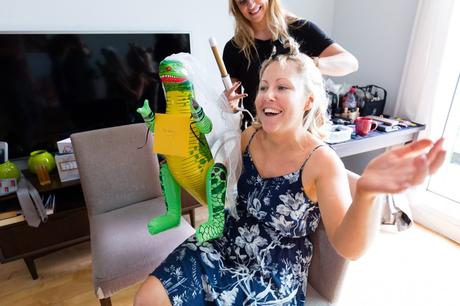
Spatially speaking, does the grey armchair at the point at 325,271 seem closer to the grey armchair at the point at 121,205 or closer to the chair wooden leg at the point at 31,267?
the grey armchair at the point at 121,205

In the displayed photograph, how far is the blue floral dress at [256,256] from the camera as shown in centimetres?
81

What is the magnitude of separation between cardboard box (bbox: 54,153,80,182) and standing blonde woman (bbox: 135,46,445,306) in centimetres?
113

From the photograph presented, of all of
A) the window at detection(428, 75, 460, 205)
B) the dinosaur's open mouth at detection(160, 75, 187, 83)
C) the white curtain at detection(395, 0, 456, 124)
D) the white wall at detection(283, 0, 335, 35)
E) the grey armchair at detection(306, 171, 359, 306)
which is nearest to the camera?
the dinosaur's open mouth at detection(160, 75, 187, 83)

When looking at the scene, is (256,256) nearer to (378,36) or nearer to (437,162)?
(437,162)

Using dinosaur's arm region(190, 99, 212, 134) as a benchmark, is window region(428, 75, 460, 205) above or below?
below

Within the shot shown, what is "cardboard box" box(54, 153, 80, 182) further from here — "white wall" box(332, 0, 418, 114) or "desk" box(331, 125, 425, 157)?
"white wall" box(332, 0, 418, 114)

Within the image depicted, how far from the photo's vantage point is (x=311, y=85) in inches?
34.3

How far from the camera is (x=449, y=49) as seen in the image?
178cm

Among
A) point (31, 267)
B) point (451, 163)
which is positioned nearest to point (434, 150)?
point (31, 267)

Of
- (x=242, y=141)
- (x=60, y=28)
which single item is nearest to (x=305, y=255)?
(x=242, y=141)

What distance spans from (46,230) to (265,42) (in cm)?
157

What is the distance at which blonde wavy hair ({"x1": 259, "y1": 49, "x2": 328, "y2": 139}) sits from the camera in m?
0.86

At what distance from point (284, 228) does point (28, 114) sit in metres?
1.64

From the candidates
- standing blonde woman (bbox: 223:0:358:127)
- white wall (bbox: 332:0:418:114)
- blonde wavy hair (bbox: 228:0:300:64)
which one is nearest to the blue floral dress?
standing blonde woman (bbox: 223:0:358:127)
